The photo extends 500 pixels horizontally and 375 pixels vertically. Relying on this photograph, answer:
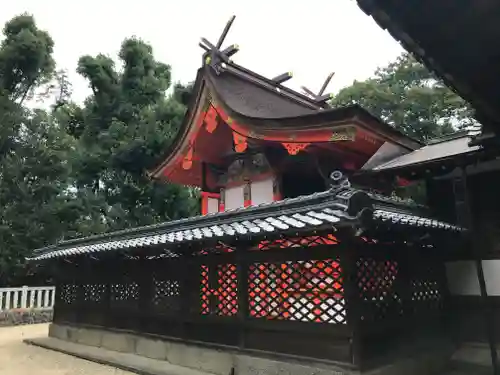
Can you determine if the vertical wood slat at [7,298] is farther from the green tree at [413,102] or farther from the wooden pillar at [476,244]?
the green tree at [413,102]

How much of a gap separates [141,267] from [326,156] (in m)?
3.99

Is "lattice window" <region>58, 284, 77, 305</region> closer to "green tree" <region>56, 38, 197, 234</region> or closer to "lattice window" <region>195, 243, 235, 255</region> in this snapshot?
"lattice window" <region>195, 243, 235, 255</region>

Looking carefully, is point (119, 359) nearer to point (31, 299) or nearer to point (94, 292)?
point (94, 292)

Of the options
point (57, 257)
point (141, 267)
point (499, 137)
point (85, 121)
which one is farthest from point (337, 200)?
point (85, 121)

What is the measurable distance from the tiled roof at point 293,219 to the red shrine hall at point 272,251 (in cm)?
2

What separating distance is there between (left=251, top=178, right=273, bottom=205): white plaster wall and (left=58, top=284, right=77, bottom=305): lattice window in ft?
14.8

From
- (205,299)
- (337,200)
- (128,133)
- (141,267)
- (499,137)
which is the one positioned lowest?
(205,299)

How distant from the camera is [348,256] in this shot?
4.55 m

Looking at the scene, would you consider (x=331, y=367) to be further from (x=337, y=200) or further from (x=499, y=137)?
(x=499, y=137)

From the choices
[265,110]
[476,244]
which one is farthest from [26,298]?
[476,244]

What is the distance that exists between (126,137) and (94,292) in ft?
35.9

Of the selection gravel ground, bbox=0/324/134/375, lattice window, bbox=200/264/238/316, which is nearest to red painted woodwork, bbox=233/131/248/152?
lattice window, bbox=200/264/238/316

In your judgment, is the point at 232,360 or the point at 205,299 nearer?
the point at 232,360

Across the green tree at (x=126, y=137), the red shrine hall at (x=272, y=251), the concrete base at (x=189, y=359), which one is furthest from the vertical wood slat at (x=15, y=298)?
the concrete base at (x=189, y=359)
